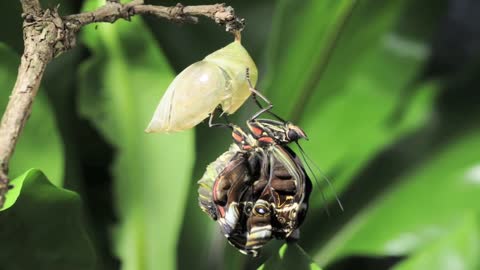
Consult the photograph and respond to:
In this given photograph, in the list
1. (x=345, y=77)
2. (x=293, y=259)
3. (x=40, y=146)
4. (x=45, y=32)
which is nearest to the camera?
(x=45, y=32)

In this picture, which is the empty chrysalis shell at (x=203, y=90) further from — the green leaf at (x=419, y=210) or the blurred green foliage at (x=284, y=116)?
the green leaf at (x=419, y=210)

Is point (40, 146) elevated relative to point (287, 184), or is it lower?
lower

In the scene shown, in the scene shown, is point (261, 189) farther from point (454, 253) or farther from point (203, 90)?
point (454, 253)

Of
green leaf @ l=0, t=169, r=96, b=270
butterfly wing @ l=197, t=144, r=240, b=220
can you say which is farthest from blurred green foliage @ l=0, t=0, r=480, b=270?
butterfly wing @ l=197, t=144, r=240, b=220

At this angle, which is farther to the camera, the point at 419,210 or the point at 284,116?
the point at 419,210

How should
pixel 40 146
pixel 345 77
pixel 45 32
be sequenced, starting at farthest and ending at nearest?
pixel 345 77, pixel 40 146, pixel 45 32

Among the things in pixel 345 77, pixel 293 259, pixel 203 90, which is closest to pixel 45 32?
pixel 203 90

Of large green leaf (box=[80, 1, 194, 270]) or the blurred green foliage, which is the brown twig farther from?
large green leaf (box=[80, 1, 194, 270])

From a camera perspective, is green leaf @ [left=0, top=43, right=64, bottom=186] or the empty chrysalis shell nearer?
the empty chrysalis shell

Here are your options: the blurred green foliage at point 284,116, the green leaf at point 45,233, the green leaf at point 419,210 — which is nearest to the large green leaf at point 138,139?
the blurred green foliage at point 284,116
